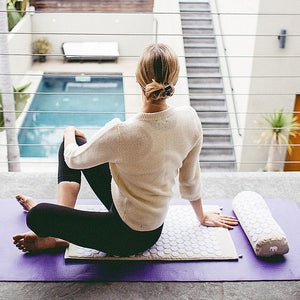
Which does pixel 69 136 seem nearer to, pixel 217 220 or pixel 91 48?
pixel 217 220

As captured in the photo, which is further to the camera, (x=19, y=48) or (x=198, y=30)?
(x=19, y=48)

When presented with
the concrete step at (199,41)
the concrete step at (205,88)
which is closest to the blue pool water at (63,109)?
the concrete step at (205,88)

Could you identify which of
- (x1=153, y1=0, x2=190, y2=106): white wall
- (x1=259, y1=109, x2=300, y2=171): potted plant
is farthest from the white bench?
(x1=259, y1=109, x2=300, y2=171): potted plant

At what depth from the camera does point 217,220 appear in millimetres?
1627

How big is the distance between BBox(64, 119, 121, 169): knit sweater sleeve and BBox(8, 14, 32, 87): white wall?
6861 millimetres

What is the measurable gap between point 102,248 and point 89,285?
0.13 meters

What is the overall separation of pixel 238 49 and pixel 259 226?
5334 mm

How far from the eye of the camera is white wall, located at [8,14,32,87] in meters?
7.90

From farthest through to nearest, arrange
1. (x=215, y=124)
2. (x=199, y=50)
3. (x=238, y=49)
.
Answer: (x=199, y=50) < (x=215, y=124) < (x=238, y=49)

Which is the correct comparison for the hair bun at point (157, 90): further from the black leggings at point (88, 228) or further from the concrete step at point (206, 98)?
the concrete step at point (206, 98)

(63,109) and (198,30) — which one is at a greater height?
(198,30)

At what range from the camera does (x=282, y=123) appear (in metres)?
5.40

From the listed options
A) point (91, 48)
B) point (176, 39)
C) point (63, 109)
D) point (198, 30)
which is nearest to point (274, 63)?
point (176, 39)

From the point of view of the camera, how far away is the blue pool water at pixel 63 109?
23.1ft
